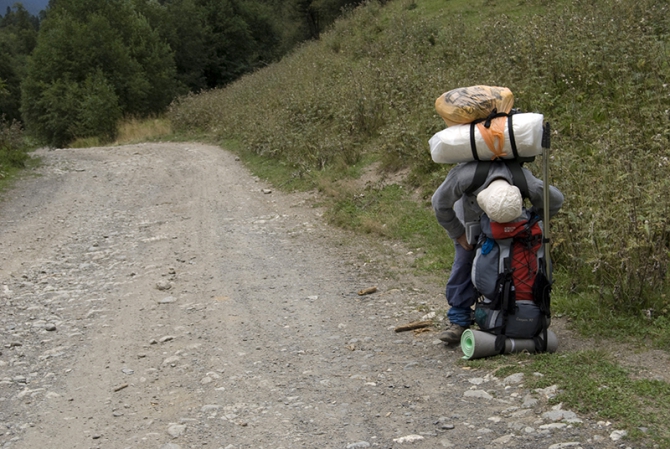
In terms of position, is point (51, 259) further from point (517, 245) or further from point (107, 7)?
point (107, 7)

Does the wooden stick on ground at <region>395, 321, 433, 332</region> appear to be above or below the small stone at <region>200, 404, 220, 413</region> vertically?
below

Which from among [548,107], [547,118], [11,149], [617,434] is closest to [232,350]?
[617,434]

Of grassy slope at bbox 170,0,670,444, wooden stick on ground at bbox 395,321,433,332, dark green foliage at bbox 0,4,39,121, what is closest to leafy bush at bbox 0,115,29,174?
dark green foliage at bbox 0,4,39,121

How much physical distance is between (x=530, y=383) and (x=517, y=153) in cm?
150

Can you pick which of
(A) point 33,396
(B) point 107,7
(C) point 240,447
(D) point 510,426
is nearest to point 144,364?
(A) point 33,396

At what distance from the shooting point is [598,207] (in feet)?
19.6

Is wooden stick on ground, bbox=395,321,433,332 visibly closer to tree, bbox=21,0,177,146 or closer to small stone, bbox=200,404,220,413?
small stone, bbox=200,404,220,413

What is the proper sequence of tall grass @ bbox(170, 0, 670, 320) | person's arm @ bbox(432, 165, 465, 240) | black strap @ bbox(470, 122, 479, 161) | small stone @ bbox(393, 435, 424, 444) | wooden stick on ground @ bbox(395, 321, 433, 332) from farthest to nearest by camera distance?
wooden stick on ground @ bbox(395, 321, 433, 332)
tall grass @ bbox(170, 0, 670, 320)
person's arm @ bbox(432, 165, 465, 240)
black strap @ bbox(470, 122, 479, 161)
small stone @ bbox(393, 435, 424, 444)

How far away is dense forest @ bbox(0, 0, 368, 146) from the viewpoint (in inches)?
1200

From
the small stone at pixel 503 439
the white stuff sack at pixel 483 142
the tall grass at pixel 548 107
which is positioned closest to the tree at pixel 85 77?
the tall grass at pixel 548 107

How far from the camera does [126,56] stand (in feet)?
108

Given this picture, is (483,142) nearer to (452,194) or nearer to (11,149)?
(452,194)

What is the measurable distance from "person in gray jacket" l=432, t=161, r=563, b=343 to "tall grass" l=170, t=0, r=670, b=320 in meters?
0.85

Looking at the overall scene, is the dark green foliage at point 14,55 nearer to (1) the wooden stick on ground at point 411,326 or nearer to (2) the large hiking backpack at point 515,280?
(1) the wooden stick on ground at point 411,326
